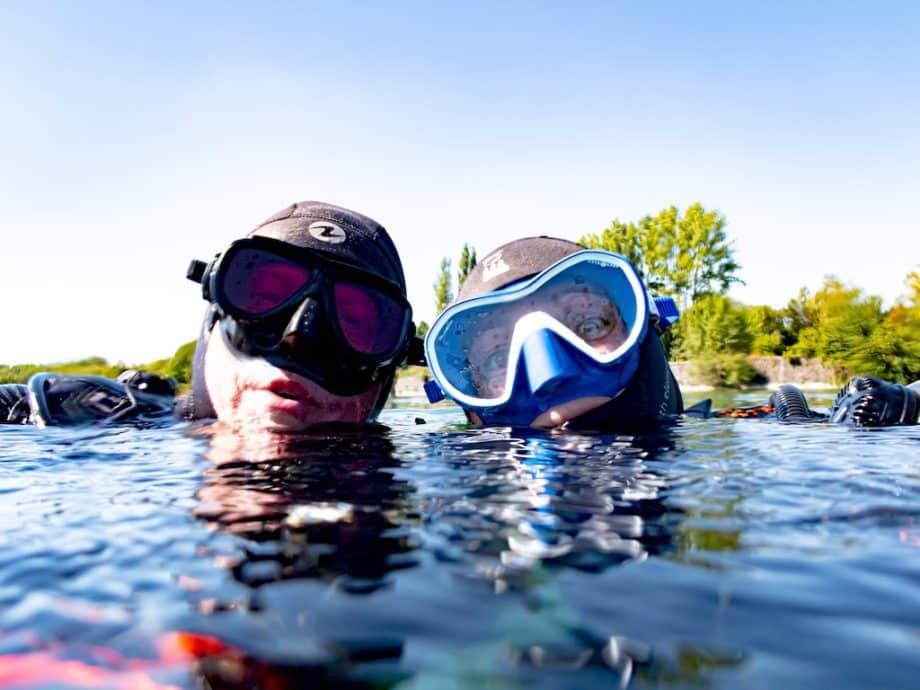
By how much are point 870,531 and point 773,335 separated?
32.8 meters

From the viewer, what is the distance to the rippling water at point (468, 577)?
0.65m

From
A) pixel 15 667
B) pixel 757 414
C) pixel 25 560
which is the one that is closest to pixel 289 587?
pixel 15 667

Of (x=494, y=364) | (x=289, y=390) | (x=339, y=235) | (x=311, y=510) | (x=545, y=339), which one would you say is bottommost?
(x=311, y=510)

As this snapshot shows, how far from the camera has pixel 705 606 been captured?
30.7 inches

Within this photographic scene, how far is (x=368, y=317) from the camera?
129 inches

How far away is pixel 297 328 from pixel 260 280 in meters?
0.37

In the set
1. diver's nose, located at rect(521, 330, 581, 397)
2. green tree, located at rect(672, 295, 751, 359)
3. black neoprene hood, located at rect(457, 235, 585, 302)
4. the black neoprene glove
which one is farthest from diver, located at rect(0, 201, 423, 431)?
green tree, located at rect(672, 295, 751, 359)

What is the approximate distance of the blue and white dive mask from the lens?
3000 millimetres

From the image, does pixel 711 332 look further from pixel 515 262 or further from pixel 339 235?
pixel 339 235

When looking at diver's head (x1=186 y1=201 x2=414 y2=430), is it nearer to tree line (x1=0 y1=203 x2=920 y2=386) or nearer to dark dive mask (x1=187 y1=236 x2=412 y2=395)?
dark dive mask (x1=187 y1=236 x2=412 y2=395)

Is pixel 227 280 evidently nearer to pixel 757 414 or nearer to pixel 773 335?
pixel 757 414

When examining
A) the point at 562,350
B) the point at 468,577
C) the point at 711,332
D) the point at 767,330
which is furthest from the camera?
the point at 767,330

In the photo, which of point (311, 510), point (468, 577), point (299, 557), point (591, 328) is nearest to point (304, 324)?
point (591, 328)

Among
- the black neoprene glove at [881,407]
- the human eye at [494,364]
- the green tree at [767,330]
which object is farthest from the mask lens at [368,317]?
the green tree at [767,330]
